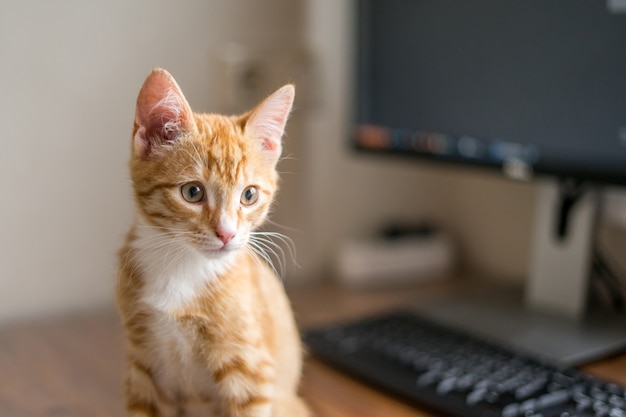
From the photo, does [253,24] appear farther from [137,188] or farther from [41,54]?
[137,188]

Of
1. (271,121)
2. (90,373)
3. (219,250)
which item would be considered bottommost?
(90,373)

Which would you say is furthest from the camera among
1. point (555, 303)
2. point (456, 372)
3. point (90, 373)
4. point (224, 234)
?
point (555, 303)

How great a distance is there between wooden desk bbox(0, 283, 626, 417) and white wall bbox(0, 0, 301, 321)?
8 cm

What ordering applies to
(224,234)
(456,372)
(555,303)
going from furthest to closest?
(555,303) → (456,372) → (224,234)

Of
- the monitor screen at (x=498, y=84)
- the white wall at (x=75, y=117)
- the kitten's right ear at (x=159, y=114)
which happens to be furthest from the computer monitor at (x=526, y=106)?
the kitten's right ear at (x=159, y=114)

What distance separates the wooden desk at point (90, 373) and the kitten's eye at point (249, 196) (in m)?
0.28

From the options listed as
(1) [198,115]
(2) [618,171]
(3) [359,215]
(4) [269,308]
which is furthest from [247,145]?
(3) [359,215]

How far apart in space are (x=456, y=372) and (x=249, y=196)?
34 centimetres

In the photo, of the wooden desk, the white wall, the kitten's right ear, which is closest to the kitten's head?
the kitten's right ear

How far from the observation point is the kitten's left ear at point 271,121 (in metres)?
0.77

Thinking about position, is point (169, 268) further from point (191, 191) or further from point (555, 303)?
point (555, 303)

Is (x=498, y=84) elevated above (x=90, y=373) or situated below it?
above

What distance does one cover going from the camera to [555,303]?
1.13 metres

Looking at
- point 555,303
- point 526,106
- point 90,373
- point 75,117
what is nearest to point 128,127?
point 75,117
